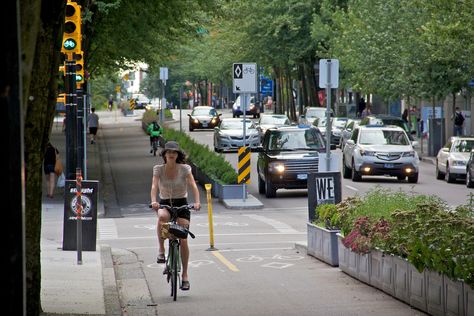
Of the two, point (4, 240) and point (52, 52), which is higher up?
point (52, 52)

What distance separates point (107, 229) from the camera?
2406 centimetres

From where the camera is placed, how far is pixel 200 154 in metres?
36.4

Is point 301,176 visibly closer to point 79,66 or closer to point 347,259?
point 79,66

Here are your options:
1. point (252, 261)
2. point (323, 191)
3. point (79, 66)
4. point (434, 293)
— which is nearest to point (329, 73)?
point (323, 191)

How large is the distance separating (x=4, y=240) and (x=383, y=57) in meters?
48.9

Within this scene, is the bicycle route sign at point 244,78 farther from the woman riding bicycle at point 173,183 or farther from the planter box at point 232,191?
the woman riding bicycle at point 173,183

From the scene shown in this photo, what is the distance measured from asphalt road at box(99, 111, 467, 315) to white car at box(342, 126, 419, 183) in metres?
0.48

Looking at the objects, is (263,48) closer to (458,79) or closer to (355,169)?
(458,79)

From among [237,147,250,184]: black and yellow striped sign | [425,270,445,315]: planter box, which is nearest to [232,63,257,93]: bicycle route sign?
[237,147,250,184]: black and yellow striped sign

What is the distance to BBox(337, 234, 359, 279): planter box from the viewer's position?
15.1 metres

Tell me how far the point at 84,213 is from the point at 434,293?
7.35 m

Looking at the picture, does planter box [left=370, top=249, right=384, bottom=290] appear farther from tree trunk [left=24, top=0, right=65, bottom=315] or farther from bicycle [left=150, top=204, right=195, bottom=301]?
tree trunk [left=24, top=0, right=65, bottom=315]

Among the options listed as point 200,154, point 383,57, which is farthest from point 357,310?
point 383,57

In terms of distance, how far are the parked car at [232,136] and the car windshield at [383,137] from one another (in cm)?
1399
